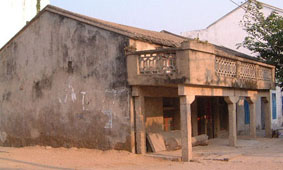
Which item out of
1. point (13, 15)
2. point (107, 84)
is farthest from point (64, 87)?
point (13, 15)

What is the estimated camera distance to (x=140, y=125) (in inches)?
483

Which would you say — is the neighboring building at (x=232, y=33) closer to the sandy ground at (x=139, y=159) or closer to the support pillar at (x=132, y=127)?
the sandy ground at (x=139, y=159)

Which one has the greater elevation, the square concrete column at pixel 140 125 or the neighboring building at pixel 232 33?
the neighboring building at pixel 232 33

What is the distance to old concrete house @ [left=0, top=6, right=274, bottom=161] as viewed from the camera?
456 inches

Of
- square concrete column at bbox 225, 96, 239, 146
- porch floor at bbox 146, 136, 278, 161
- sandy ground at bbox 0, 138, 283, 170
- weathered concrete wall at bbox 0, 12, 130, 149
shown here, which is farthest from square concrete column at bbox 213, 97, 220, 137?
weathered concrete wall at bbox 0, 12, 130, 149

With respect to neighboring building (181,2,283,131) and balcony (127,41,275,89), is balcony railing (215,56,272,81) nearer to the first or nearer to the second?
balcony (127,41,275,89)

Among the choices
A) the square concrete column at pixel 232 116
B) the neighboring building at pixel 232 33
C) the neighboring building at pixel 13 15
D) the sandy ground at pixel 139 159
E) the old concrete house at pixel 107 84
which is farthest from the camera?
the neighboring building at pixel 13 15

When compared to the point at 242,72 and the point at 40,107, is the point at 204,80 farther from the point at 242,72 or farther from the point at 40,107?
the point at 40,107

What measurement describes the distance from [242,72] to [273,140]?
164 inches

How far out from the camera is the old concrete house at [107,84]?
11594 mm

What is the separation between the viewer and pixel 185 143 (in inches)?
439

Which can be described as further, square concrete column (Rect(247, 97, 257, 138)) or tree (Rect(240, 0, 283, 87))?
tree (Rect(240, 0, 283, 87))

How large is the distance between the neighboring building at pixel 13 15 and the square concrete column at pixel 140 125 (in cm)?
1616

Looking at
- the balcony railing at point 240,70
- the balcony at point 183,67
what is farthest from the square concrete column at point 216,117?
the balcony at point 183,67
